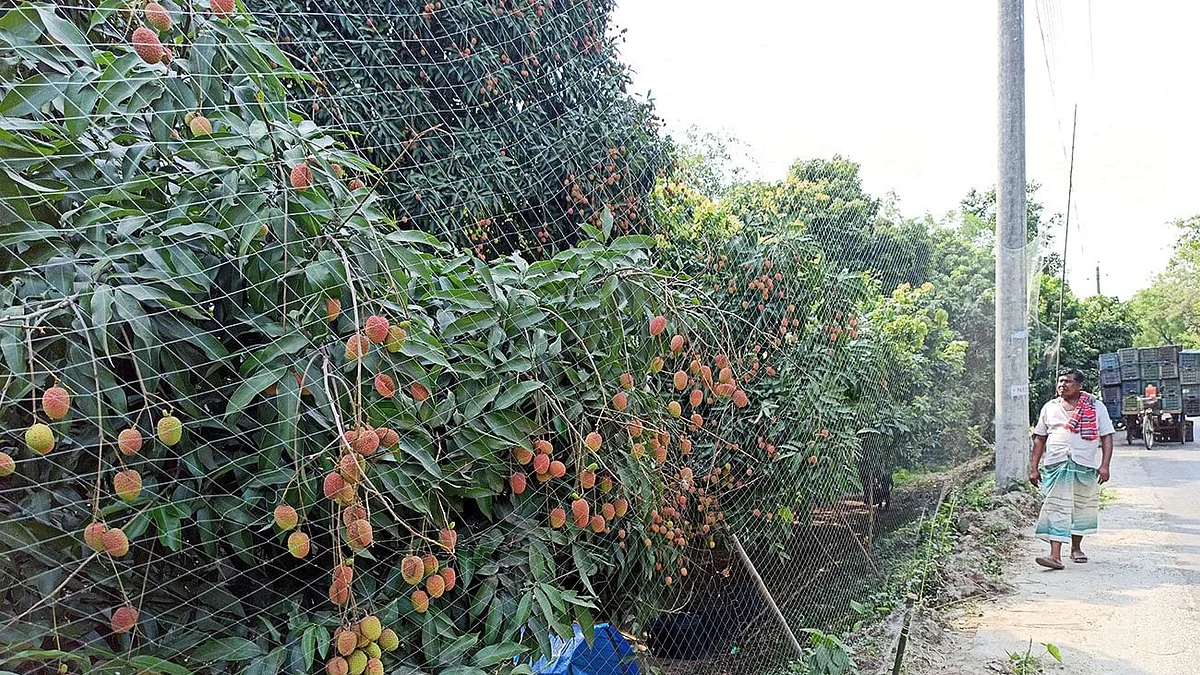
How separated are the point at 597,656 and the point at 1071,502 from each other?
3.90 m

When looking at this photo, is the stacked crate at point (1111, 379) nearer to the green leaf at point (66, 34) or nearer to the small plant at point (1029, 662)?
the small plant at point (1029, 662)

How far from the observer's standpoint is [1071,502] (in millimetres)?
4629

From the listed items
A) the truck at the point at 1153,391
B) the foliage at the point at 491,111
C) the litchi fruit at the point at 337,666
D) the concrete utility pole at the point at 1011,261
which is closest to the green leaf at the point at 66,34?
the litchi fruit at the point at 337,666

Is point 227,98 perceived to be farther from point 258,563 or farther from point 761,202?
point 761,202

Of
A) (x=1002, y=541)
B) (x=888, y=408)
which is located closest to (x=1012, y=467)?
(x=1002, y=541)

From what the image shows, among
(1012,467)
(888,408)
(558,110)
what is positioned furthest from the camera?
(1012,467)

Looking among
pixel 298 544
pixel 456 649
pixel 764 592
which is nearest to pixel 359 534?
pixel 298 544

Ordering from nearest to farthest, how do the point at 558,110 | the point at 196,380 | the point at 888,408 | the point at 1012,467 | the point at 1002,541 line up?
1. the point at 196,380
2. the point at 558,110
3. the point at 888,408
4. the point at 1002,541
5. the point at 1012,467

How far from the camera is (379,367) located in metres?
1.05

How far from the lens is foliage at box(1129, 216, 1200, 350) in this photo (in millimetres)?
29156

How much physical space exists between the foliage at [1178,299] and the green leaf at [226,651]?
31.4 metres

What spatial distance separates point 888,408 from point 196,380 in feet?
11.9

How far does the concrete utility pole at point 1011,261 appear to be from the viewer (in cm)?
620

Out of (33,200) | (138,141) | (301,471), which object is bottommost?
(301,471)
